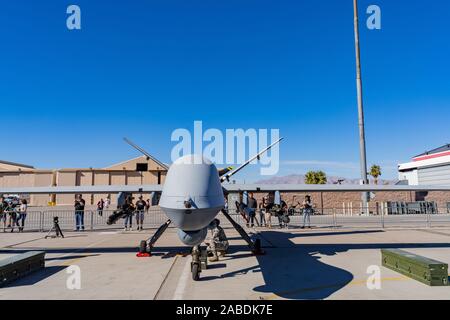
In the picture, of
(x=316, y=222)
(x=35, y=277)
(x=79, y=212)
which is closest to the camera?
(x=35, y=277)

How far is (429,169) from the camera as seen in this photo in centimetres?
4391

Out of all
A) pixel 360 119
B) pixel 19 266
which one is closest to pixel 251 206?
pixel 19 266

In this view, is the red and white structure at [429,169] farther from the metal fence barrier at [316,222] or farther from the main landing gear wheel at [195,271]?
the main landing gear wheel at [195,271]

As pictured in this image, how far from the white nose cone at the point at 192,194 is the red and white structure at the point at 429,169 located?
45.5m

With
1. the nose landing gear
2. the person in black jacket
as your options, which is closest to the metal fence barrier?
the person in black jacket

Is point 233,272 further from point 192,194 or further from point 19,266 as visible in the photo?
point 19,266

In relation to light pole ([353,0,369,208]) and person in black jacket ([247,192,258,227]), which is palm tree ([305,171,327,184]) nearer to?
light pole ([353,0,369,208])

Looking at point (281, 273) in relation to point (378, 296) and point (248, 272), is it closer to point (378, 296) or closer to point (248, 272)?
point (248, 272)

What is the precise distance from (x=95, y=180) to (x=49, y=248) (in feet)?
139

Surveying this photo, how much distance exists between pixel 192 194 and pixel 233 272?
3.49m

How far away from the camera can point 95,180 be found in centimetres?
5109

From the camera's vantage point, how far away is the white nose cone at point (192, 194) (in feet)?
18.6

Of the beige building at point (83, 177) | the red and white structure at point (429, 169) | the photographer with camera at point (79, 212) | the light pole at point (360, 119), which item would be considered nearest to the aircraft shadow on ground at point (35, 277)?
the photographer with camera at point (79, 212)

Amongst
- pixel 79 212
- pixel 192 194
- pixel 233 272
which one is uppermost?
pixel 192 194
